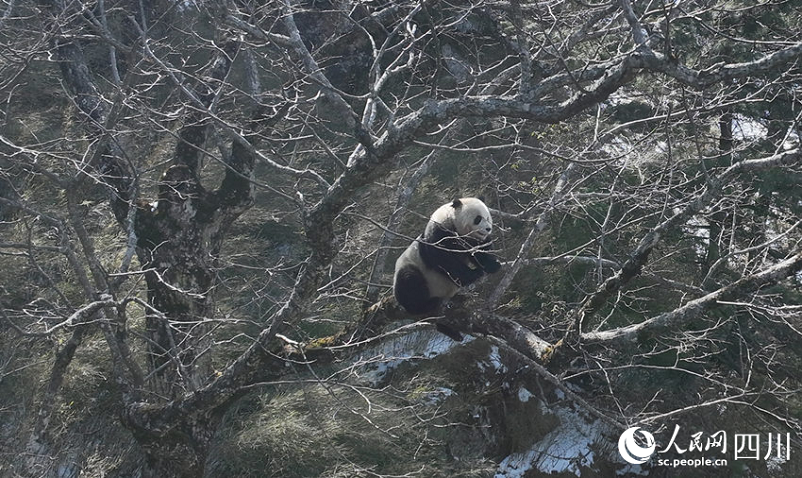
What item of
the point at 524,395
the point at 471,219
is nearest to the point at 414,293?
the point at 471,219

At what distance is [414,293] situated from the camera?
555cm

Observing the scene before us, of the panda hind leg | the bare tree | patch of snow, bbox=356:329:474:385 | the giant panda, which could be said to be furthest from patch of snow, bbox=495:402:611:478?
the panda hind leg

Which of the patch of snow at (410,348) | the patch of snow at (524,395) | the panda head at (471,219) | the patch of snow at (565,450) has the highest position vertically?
the panda head at (471,219)

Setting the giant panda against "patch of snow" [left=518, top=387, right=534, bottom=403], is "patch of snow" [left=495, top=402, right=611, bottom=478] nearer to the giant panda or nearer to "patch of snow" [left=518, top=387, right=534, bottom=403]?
"patch of snow" [left=518, top=387, right=534, bottom=403]

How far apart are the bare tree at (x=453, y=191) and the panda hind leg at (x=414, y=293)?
21cm

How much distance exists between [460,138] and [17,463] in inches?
285

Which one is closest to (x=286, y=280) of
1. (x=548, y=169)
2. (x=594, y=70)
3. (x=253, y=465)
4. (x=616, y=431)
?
(x=253, y=465)

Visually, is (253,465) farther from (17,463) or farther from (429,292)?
(429,292)

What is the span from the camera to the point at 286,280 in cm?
1098

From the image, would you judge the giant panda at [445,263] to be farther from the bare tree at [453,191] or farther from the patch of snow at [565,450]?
the patch of snow at [565,450]

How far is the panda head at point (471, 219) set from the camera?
589cm

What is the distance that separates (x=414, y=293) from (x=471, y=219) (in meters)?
0.84

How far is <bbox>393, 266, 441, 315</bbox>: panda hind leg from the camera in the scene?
5.52m

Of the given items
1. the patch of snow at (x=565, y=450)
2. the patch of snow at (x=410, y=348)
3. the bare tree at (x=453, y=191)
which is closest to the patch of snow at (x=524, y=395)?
the patch of snow at (x=565, y=450)
